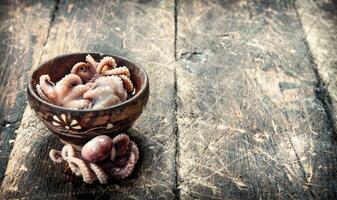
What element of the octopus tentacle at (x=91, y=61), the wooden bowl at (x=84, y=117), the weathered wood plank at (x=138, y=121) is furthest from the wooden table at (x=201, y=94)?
the octopus tentacle at (x=91, y=61)

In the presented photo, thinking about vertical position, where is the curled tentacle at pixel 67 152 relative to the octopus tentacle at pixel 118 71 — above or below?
below

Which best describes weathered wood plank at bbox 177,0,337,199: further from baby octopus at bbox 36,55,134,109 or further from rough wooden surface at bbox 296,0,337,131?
baby octopus at bbox 36,55,134,109

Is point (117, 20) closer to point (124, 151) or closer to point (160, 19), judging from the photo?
point (160, 19)

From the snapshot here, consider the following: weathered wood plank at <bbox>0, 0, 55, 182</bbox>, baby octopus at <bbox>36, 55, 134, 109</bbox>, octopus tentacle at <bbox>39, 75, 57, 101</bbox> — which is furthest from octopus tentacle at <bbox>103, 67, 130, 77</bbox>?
weathered wood plank at <bbox>0, 0, 55, 182</bbox>

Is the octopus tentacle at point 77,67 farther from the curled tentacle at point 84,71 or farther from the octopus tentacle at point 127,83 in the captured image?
the octopus tentacle at point 127,83

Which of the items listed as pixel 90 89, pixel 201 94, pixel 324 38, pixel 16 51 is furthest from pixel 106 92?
pixel 324 38

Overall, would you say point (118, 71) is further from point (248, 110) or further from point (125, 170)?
point (248, 110)
